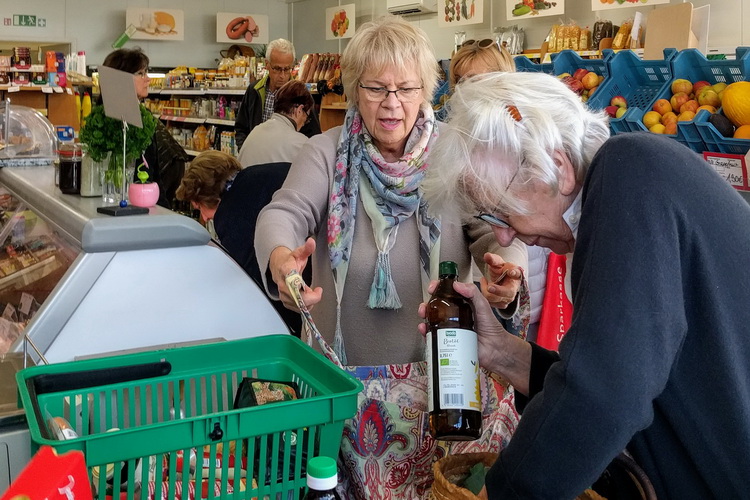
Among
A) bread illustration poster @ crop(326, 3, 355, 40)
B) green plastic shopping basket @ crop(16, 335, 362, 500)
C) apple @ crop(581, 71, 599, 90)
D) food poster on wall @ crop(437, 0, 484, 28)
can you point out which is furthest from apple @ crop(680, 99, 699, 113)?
bread illustration poster @ crop(326, 3, 355, 40)

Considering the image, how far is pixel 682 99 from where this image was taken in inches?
156

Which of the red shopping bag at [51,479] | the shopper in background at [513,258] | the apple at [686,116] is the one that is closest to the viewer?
the red shopping bag at [51,479]

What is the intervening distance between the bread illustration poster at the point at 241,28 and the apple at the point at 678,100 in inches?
428

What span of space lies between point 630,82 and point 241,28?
34.2ft

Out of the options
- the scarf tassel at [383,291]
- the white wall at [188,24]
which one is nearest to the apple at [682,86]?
the scarf tassel at [383,291]

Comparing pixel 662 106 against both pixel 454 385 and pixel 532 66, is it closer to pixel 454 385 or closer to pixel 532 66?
pixel 532 66

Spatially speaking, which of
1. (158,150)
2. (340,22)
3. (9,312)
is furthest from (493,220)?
(340,22)

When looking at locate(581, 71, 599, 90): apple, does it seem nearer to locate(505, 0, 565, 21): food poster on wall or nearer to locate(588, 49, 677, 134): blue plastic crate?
locate(588, 49, 677, 134): blue plastic crate

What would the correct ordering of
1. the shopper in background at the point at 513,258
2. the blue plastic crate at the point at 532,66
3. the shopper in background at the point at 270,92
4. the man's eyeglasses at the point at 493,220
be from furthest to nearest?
the shopper in background at the point at 270,92, the blue plastic crate at the point at 532,66, the shopper in background at the point at 513,258, the man's eyeglasses at the point at 493,220

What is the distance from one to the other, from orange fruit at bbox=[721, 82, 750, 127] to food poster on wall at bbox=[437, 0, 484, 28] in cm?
521

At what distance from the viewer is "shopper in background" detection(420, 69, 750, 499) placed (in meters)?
1.07

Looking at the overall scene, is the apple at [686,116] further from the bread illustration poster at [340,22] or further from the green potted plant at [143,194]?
the bread illustration poster at [340,22]

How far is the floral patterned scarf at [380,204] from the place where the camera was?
213 centimetres

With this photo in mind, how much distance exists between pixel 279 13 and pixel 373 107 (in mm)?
12730
